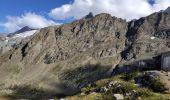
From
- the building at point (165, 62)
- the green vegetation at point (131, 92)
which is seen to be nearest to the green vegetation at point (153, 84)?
the green vegetation at point (131, 92)

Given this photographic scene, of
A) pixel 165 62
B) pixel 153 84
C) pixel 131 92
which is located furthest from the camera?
pixel 165 62

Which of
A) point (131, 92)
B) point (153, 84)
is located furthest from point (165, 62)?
point (131, 92)

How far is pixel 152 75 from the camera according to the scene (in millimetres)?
83625

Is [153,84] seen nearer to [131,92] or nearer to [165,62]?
[131,92]

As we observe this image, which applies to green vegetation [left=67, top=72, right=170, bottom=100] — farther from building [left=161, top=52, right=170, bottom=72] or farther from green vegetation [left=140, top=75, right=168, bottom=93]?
building [left=161, top=52, right=170, bottom=72]

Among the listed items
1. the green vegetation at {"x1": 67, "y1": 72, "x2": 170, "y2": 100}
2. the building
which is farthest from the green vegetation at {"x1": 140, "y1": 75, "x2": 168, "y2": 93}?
the building

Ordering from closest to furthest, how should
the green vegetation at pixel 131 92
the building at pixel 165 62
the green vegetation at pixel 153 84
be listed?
the green vegetation at pixel 131 92 → the green vegetation at pixel 153 84 → the building at pixel 165 62

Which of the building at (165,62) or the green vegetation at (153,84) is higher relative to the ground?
the building at (165,62)

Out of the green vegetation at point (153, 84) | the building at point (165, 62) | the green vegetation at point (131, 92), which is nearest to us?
the green vegetation at point (131, 92)

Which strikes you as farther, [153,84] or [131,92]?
[153,84]

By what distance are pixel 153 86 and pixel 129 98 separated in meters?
14.1

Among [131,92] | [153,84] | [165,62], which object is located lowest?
[131,92]

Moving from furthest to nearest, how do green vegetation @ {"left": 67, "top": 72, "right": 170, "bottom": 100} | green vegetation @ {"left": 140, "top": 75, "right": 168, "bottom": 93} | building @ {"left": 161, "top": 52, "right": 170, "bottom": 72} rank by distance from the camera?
building @ {"left": 161, "top": 52, "right": 170, "bottom": 72} → green vegetation @ {"left": 140, "top": 75, "right": 168, "bottom": 93} → green vegetation @ {"left": 67, "top": 72, "right": 170, "bottom": 100}

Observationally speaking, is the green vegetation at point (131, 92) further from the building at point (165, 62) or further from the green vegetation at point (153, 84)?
the building at point (165, 62)
